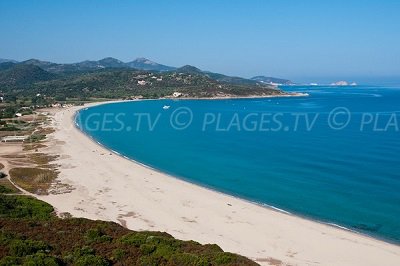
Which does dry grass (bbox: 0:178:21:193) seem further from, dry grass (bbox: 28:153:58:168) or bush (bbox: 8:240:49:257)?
bush (bbox: 8:240:49:257)

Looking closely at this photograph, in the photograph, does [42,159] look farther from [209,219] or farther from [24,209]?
[209,219]

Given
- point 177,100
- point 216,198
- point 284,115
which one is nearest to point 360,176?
point 216,198

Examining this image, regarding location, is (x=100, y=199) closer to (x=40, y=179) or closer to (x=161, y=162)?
(x=40, y=179)

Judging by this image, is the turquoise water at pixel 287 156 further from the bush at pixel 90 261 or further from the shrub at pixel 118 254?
the bush at pixel 90 261

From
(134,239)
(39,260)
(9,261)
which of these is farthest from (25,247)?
(134,239)

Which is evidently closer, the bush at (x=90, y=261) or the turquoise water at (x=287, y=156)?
the bush at (x=90, y=261)

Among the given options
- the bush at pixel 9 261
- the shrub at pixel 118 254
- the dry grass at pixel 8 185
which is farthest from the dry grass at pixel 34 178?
the bush at pixel 9 261

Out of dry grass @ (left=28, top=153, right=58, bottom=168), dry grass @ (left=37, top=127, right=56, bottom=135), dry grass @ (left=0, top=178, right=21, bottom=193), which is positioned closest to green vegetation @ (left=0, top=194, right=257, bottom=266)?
dry grass @ (left=0, top=178, right=21, bottom=193)
